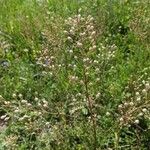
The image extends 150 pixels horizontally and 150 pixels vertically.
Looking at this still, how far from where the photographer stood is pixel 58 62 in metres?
4.67

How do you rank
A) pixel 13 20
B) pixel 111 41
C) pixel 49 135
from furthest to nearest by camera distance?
1. pixel 13 20
2. pixel 111 41
3. pixel 49 135

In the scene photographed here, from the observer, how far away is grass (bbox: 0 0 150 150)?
380cm

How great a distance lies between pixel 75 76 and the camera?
458 cm

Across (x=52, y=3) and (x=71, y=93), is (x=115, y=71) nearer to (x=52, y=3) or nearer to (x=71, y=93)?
(x=71, y=93)

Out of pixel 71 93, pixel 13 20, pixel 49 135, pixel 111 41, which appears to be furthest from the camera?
pixel 13 20

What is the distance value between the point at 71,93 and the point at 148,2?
172 centimetres

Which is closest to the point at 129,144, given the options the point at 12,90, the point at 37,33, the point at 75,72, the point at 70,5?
the point at 75,72

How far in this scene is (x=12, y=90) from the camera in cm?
475

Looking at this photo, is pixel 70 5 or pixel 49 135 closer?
pixel 49 135

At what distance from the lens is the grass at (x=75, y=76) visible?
3799mm

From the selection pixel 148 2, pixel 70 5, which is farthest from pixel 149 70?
pixel 70 5

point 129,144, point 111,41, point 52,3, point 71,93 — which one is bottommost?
point 129,144

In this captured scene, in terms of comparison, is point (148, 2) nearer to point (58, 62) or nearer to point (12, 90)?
point (58, 62)

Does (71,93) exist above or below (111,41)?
below
